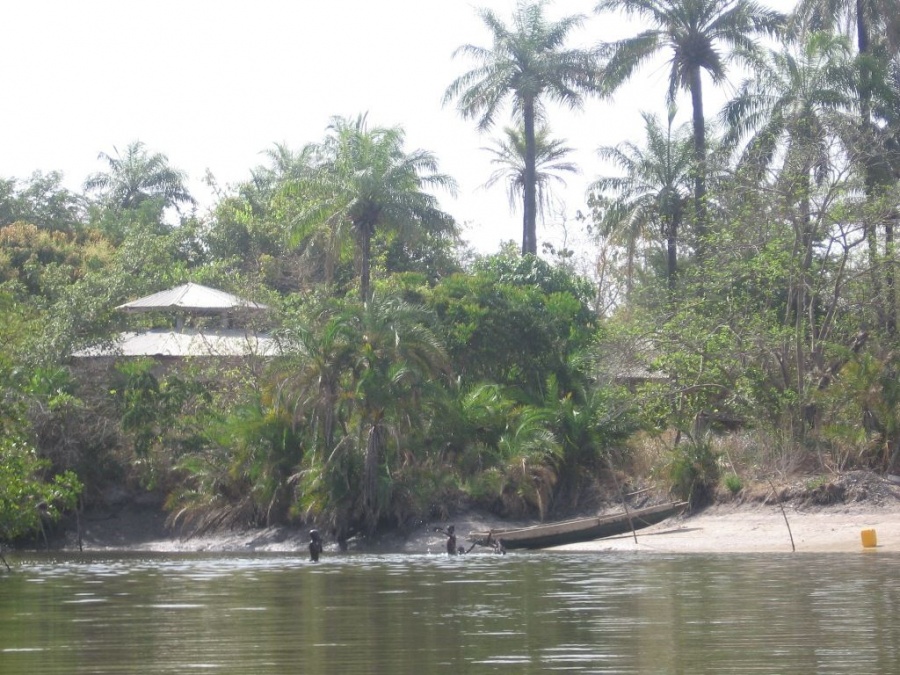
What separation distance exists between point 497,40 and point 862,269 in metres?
24.1

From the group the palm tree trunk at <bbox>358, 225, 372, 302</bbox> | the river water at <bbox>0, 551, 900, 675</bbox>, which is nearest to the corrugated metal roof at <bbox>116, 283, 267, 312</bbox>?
the palm tree trunk at <bbox>358, 225, 372, 302</bbox>

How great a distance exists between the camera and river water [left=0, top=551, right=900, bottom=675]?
1301 centimetres

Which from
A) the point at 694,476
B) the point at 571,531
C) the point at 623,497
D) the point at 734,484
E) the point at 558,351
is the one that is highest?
the point at 558,351

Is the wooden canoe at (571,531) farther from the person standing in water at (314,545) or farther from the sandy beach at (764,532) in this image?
the person standing in water at (314,545)

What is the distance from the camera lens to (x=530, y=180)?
180 feet

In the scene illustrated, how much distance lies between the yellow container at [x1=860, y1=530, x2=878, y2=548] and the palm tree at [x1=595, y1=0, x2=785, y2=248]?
20.0 m

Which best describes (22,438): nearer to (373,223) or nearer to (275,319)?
(275,319)

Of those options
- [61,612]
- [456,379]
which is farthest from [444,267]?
[61,612]

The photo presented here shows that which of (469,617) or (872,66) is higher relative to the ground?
(872,66)

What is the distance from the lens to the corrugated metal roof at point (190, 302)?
43.5m

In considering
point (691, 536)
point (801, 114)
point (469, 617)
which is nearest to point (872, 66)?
point (801, 114)

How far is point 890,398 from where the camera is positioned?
33.6 m

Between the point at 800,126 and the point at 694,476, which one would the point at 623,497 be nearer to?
the point at 694,476

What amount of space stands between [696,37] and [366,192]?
13148mm
